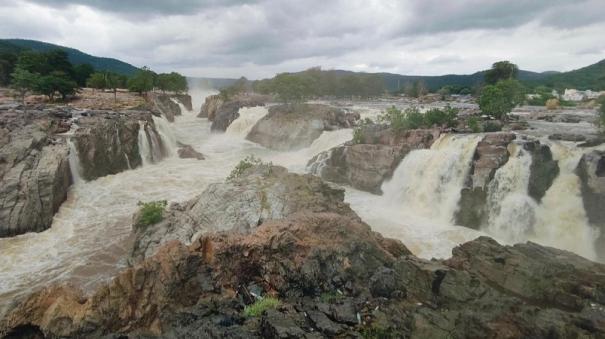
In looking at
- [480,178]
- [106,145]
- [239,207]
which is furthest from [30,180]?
[480,178]

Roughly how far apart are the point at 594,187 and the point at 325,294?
1808 cm

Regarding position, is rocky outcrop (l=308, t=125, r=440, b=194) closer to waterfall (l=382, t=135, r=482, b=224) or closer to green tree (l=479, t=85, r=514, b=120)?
waterfall (l=382, t=135, r=482, b=224)

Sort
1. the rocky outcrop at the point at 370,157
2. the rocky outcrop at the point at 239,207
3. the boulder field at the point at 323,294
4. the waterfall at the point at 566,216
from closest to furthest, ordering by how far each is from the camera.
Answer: the boulder field at the point at 323,294 → the rocky outcrop at the point at 239,207 → the waterfall at the point at 566,216 → the rocky outcrop at the point at 370,157

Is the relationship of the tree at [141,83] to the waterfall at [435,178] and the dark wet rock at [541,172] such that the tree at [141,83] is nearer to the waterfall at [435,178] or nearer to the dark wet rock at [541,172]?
the waterfall at [435,178]

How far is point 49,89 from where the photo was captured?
54312 millimetres

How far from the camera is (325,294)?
38.9 feet

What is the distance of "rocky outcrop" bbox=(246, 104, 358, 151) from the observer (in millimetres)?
A: 46375

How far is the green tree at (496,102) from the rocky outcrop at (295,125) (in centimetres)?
1608

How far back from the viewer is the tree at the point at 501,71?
6619 centimetres

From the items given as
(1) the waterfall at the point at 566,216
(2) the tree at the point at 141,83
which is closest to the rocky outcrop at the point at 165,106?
(2) the tree at the point at 141,83

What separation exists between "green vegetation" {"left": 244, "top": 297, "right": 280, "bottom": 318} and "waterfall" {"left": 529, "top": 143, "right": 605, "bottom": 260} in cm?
1731

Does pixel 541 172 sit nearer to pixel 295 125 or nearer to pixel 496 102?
pixel 496 102

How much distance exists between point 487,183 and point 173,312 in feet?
68.5

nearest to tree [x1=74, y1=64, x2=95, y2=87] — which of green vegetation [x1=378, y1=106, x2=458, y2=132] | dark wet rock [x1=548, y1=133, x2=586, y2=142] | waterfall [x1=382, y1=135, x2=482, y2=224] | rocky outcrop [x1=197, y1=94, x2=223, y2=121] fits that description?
rocky outcrop [x1=197, y1=94, x2=223, y2=121]
